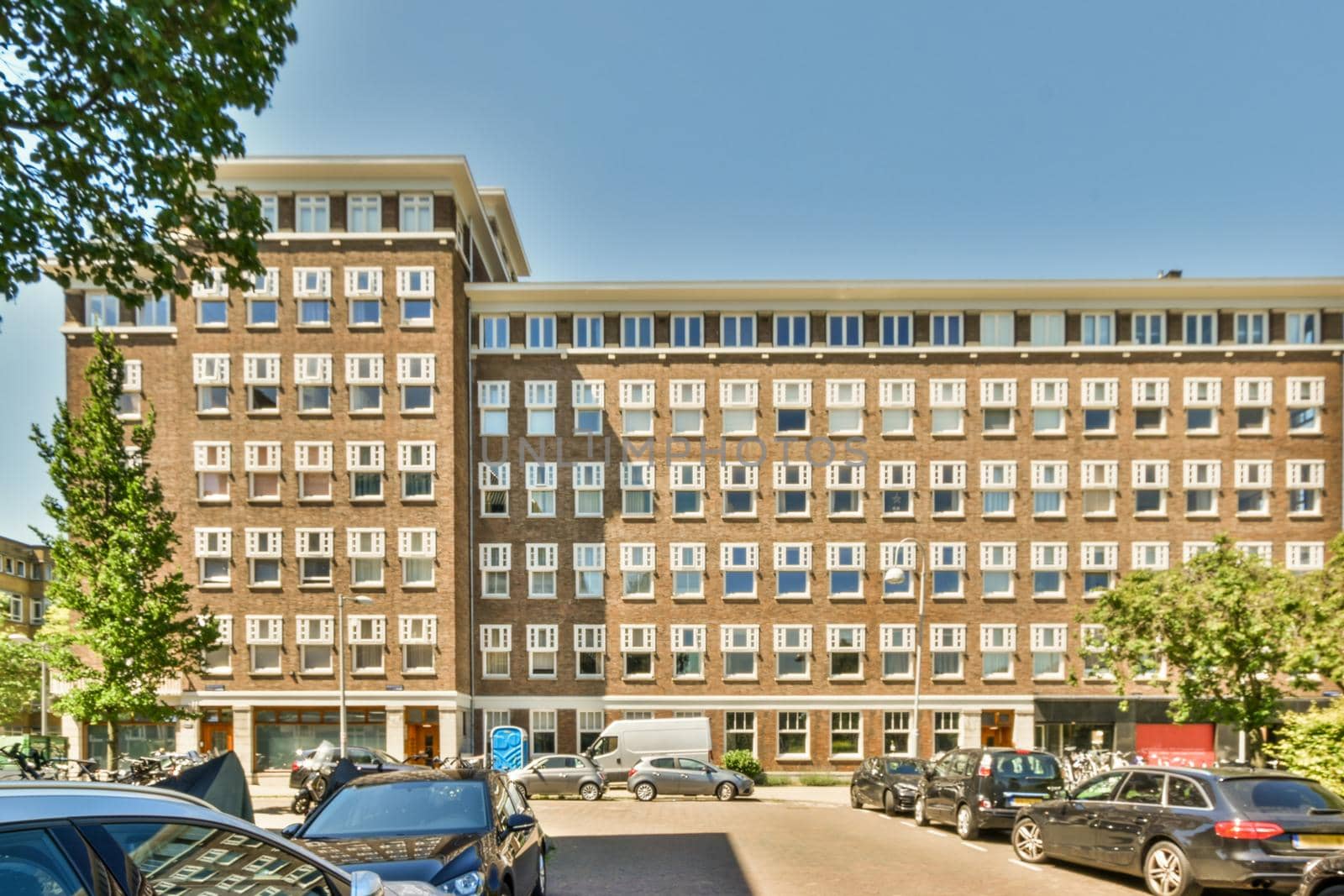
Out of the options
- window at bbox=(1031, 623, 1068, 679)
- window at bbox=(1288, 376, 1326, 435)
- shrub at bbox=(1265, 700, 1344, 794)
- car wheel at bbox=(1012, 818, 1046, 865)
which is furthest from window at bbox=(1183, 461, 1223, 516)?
car wheel at bbox=(1012, 818, 1046, 865)

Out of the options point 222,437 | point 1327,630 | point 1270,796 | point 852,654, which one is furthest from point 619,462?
point 1270,796

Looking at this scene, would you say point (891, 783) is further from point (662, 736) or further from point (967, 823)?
point (662, 736)

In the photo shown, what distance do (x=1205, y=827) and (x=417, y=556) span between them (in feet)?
122

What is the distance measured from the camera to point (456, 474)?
153 feet

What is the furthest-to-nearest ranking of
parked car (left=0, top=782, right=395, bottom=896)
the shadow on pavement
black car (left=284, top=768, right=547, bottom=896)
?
the shadow on pavement < black car (left=284, top=768, right=547, bottom=896) < parked car (left=0, top=782, right=395, bottom=896)

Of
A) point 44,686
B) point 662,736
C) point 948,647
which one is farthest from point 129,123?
point 44,686

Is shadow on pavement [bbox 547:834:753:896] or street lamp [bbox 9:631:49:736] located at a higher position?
shadow on pavement [bbox 547:834:753:896]

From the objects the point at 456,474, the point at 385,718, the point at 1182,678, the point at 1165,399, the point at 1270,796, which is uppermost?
the point at 1165,399

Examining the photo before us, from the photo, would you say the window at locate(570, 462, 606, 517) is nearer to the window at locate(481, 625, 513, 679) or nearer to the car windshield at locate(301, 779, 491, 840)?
the window at locate(481, 625, 513, 679)

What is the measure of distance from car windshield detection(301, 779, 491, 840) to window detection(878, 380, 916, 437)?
3965 cm

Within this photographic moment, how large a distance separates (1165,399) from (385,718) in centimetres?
3585

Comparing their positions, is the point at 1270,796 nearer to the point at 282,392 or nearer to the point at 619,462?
the point at 619,462

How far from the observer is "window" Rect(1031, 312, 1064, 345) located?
159 feet

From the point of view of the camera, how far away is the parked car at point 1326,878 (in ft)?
30.6
